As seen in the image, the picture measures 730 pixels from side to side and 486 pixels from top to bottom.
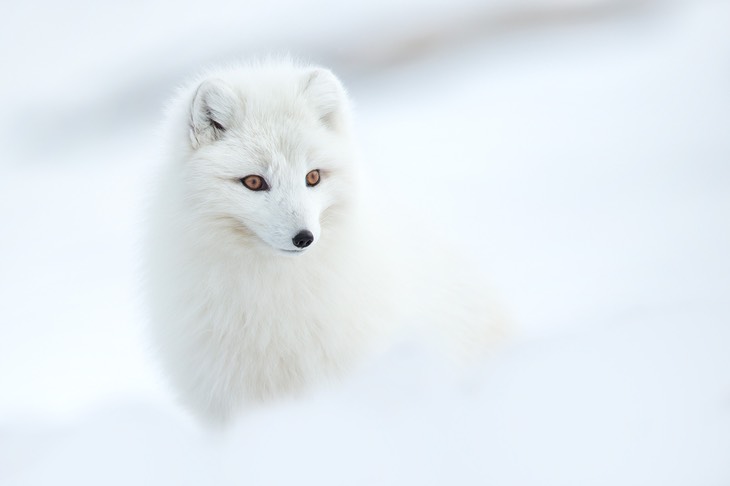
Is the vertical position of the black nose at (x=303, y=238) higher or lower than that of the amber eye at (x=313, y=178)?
lower

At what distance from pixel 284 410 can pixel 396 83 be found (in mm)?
5841

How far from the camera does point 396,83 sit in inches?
301

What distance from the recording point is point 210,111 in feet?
9.30

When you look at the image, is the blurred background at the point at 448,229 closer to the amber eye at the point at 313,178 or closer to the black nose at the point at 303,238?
the black nose at the point at 303,238

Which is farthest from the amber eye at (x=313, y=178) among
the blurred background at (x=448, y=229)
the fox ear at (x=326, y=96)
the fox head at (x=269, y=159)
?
the blurred background at (x=448, y=229)

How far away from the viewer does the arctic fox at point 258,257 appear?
2.76 m

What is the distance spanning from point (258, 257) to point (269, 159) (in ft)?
1.10

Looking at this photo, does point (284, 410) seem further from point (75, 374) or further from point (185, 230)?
point (75, 374)

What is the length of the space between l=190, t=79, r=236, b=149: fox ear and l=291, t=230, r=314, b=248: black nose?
→ 498 mm

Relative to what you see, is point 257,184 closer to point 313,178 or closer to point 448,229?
point 313,178

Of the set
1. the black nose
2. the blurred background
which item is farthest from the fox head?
the blurred background

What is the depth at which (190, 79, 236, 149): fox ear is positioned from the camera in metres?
2.79

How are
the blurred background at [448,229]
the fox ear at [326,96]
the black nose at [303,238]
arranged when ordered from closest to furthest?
the blurred background at [448,229], the black nose at [303,238], the fox ear at [326,96]

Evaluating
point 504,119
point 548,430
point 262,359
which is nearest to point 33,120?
point 504,119
